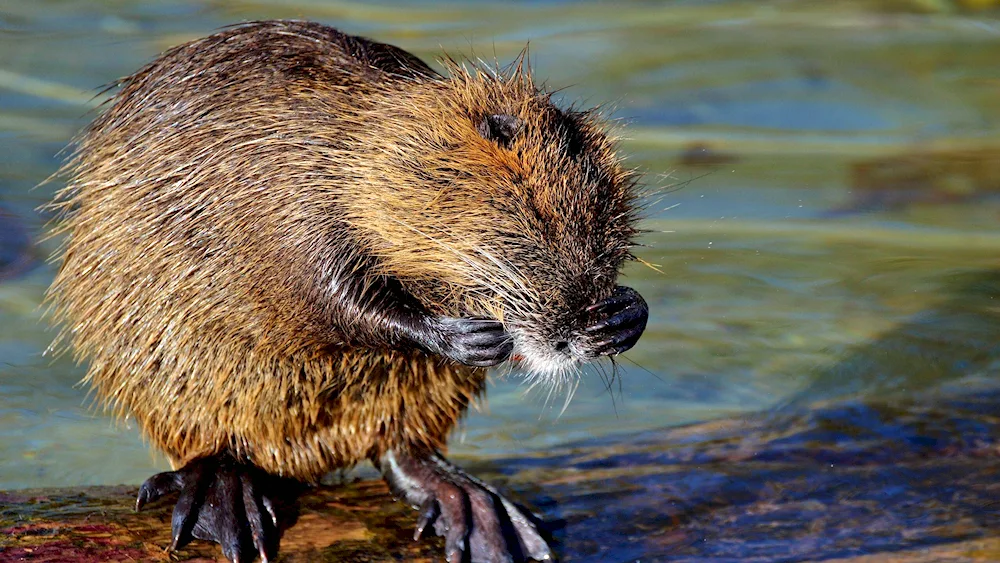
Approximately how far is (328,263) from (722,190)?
147 inches

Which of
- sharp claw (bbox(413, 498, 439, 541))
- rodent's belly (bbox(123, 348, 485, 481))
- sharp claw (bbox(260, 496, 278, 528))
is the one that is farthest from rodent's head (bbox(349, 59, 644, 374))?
sharp claw (bbox(260, 496, 278, 528))

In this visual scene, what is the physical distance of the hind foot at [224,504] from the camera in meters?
3.04

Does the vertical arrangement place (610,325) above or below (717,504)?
above

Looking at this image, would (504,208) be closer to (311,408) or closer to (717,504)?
(311,408)

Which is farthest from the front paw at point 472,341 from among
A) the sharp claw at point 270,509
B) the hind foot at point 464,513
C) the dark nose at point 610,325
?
the sharp claw at point 270,509

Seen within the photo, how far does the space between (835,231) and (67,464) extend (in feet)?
11.4

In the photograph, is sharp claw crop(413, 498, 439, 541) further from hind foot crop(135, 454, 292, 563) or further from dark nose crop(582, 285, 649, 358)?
dark nose crop(582, 285, 649, 358)

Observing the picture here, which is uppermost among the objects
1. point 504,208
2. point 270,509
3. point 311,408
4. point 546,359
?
point 504,208

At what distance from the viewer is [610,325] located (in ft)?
8.88

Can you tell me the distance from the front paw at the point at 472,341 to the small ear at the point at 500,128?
39 centimetres

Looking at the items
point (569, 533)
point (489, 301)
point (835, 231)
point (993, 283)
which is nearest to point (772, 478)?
point (569, 533)

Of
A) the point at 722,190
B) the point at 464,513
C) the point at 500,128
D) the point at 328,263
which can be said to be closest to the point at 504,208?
the point at 500,128

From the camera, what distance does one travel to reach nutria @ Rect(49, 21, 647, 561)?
9.16 feet

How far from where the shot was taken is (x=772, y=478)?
3.45m
